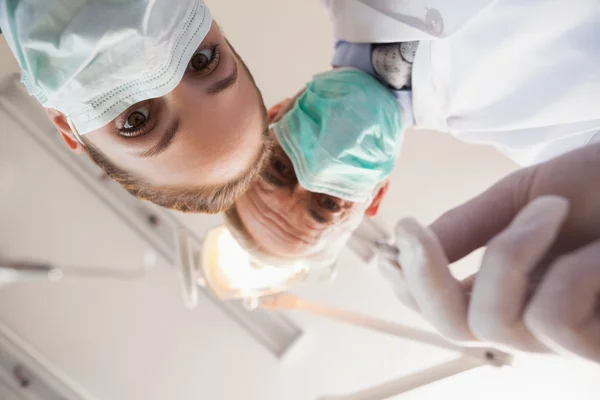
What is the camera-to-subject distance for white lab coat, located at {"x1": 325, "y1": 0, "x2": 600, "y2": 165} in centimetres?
59

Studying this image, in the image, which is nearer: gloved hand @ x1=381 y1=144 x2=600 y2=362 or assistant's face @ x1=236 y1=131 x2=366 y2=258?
gloved hand @ x1=381 y1=144 x2=600 y2=362

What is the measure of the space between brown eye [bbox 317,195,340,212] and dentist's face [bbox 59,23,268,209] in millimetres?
177

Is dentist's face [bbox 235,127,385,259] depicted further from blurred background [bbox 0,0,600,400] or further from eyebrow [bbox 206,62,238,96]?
blurred background [bbox 0,0,600,400]

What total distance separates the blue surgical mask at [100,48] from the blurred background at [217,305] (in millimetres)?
654

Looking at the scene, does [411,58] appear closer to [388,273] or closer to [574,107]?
[574,107]

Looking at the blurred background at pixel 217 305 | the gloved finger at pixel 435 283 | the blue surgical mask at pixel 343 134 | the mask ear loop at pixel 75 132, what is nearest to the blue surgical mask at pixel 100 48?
the mask ear loop at pixel 75 132

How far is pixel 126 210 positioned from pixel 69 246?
172mm

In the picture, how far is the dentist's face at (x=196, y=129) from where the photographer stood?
546mm

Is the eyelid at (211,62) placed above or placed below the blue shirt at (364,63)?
above

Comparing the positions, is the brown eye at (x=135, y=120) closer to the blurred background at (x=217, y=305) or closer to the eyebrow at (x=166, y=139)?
the eyebrow at (x=166, y=139)

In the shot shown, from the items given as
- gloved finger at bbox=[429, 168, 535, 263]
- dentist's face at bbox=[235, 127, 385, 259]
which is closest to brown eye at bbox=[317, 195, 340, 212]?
dentist's face at bbox=[235, 127, 385, 259]

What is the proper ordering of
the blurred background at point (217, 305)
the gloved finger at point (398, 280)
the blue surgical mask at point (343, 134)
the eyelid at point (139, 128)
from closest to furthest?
the gloved finger at point (398, 280), the eyelid at point (139, 128), the blue surgical mask at point (343, 134), the blurred background at point (217, 305)

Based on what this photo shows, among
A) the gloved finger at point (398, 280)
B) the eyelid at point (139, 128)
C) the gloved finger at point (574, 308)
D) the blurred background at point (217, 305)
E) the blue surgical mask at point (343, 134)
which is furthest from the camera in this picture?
the blurred background at point (217, 305)

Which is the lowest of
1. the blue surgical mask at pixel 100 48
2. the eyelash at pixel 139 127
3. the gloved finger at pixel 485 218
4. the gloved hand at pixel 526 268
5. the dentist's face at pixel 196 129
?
the gloved finger at pixel 485 218
